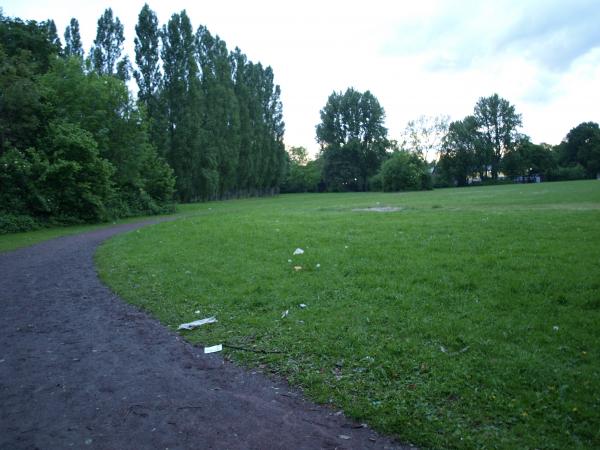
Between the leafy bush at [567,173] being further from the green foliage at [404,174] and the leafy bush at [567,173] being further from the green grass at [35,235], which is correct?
the green grass at [35,235]

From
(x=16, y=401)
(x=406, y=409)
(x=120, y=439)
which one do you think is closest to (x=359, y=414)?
(x=406, y=409)

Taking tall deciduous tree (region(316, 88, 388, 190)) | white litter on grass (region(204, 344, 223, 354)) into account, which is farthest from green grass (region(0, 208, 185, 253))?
tall deciduous tree (region(316, 88, 388, 190))

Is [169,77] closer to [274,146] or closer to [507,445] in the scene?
[274,146]

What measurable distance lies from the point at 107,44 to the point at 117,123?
16.5m

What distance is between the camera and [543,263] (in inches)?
299

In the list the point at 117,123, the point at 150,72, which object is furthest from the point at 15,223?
the point at 150,72

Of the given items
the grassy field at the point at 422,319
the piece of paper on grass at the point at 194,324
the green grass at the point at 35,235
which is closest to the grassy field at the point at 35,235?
the green grass at the point at 35,235

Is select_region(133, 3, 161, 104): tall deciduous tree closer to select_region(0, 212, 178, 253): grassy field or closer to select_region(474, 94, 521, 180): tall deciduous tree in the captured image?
select_region(0, 212, 178, 253): grassy field

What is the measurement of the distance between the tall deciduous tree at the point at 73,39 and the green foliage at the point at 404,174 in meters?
43.5

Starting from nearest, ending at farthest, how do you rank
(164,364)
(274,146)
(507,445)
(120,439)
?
(507,445)
(120,439)
(164,364)
(274,146)

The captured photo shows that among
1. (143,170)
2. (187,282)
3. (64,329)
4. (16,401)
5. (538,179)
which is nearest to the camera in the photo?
(16,401)

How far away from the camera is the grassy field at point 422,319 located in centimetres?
365

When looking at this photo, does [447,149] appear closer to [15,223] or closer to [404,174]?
[404,174]

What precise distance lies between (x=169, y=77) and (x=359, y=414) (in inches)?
1661
